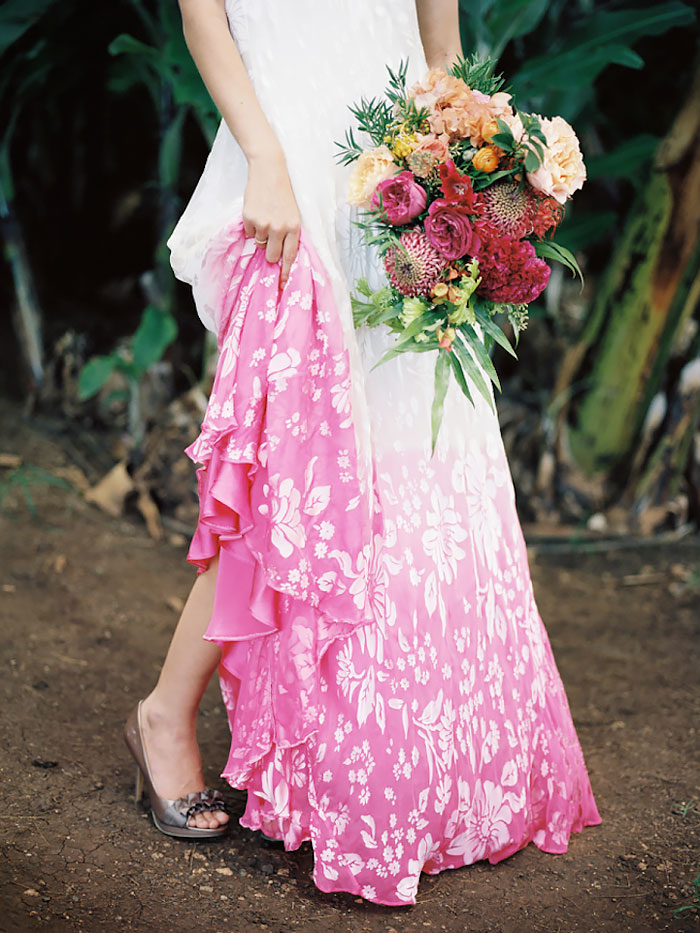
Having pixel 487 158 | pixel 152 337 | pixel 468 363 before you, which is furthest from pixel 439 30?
pixel 152 337

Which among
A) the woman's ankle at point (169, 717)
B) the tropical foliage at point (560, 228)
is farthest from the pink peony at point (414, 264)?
the tropical foliage at point (560, 228)

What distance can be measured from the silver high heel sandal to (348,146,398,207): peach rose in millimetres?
1000

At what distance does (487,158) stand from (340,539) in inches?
24.4

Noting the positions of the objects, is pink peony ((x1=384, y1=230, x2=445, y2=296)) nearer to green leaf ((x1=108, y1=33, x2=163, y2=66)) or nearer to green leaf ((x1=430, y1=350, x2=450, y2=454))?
green leaf ((x1=430, y1=350, x2=450, y2=454))

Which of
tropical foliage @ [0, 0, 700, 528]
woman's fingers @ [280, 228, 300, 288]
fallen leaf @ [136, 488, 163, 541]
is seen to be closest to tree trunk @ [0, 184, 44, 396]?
tropical foliage @ [0, 0, 700, 528]

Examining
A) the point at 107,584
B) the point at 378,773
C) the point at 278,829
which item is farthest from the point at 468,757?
the point at 107,584

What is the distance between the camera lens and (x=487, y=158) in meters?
1.45

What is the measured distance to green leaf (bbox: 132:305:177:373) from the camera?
3293mm

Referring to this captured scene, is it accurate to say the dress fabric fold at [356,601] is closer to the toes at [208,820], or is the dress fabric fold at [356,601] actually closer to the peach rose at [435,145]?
the toes at [208,820]

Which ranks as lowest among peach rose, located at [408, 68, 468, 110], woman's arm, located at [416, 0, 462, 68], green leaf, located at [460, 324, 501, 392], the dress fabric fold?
the dress fabric fold

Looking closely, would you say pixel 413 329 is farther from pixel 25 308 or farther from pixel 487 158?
pixel 25 308

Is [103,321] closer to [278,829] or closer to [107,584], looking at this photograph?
[107,584]

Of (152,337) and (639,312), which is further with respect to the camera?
(639,312)

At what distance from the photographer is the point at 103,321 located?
4004mm
